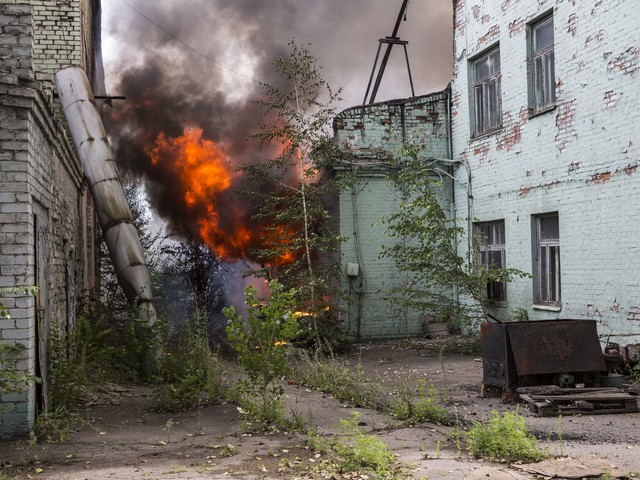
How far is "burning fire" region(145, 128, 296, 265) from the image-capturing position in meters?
17.5

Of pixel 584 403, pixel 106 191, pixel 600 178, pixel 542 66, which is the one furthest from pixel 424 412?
pixel 542 66

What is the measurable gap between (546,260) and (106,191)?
746 cm

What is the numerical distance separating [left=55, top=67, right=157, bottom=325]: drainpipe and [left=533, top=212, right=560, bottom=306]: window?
6696mm

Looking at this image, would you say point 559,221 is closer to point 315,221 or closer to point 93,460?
point 315,221

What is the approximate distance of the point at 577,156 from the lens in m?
11.5

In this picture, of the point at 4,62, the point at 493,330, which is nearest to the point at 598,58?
the point at 493,330

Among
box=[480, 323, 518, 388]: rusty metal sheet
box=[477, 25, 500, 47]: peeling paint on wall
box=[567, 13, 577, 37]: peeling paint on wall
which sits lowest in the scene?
box=[480, 323, 518, 388]: rusty metal sheet

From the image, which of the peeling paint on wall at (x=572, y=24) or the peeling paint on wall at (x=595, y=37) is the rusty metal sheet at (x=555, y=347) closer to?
the peeling paint on wall at (x=595, y=37)

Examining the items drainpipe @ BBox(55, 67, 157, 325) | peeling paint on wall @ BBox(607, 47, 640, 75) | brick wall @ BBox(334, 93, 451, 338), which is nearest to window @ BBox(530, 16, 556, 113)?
peeling paint on wall @ BBox(607, 47, 640, 75)

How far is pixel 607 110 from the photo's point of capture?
→ 35.5ft

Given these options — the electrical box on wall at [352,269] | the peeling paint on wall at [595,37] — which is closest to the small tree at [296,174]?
the electrical box on wall at [352,269]

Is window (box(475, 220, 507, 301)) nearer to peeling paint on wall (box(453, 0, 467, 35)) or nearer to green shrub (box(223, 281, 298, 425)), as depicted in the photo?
peeling paint on wall (box(453, 0, 467, 35))

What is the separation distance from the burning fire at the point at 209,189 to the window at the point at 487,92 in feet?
18.6

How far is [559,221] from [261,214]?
5509mm
